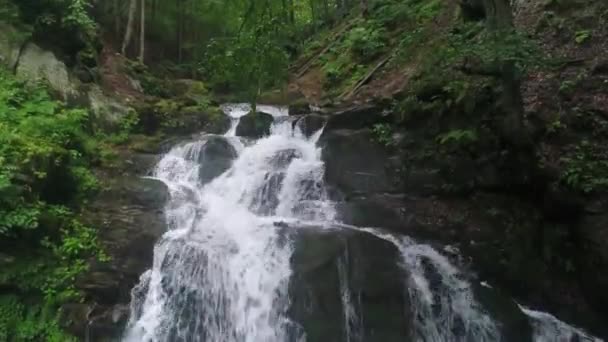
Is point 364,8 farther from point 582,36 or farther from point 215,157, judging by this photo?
point 582,36

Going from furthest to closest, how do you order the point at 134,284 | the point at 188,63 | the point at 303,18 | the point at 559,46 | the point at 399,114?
the point at 303,18 < the point at 188,63 < the point at 399,114 < the point at 559,46 < the point at 134,284

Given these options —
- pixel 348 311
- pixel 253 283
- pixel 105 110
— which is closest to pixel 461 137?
pixel 348 311

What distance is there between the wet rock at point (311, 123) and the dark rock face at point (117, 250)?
4.36 m

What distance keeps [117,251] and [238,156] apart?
16.0 feet

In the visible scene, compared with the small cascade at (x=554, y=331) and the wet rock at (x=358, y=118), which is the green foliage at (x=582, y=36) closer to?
the wet rock at (x=358, y=118)

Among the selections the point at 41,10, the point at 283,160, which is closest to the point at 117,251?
the point at 283,160

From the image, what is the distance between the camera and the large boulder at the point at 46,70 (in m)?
10.9

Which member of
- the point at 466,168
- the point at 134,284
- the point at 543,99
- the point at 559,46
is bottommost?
the point at 134,284

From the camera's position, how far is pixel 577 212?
8.17 meters

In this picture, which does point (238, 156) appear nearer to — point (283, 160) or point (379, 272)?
point (283, 160)

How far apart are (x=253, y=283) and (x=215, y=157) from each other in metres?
4.84

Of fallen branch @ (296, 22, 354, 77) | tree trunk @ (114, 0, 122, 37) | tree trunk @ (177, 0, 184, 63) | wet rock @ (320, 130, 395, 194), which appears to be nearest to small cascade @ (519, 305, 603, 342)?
wet rock @ (320, 130, 395, 194)

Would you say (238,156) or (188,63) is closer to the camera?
(238,156)

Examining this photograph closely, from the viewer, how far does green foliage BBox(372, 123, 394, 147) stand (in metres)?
11.2
